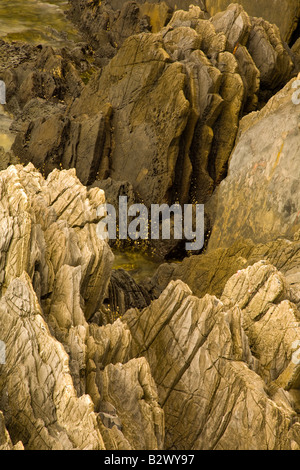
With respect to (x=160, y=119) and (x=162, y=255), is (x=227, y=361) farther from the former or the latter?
(x=160, y=119)

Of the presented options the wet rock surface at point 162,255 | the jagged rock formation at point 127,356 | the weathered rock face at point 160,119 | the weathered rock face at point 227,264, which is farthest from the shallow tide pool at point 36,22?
the jagged rock formation at point 127,356

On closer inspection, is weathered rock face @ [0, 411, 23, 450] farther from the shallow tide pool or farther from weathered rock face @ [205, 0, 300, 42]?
the shallow tide pool

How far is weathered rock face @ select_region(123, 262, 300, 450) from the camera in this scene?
16.9ft

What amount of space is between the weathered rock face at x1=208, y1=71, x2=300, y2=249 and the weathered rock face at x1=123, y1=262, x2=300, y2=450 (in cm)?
332

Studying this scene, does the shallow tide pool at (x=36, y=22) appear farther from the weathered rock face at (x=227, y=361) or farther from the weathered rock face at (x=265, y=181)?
the weathered rock face at (x=227, y=361)

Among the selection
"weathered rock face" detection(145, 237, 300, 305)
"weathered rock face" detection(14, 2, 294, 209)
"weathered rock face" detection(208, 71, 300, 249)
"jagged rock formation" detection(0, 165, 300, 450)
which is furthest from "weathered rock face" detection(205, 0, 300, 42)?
"jagged rock formation" detection(0, 165, 300, 450)

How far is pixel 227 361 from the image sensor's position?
221 inches

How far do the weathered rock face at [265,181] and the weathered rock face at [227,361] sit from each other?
10.9 ft

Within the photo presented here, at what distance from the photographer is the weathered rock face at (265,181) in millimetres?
9711

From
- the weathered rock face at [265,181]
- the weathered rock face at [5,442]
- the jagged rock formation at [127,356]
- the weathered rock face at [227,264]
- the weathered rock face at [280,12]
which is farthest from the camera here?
the weathered rock face at [280,12]

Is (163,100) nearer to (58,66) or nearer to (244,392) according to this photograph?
(58,66)

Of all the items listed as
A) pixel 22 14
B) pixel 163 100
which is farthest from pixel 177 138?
pixel 22 14
